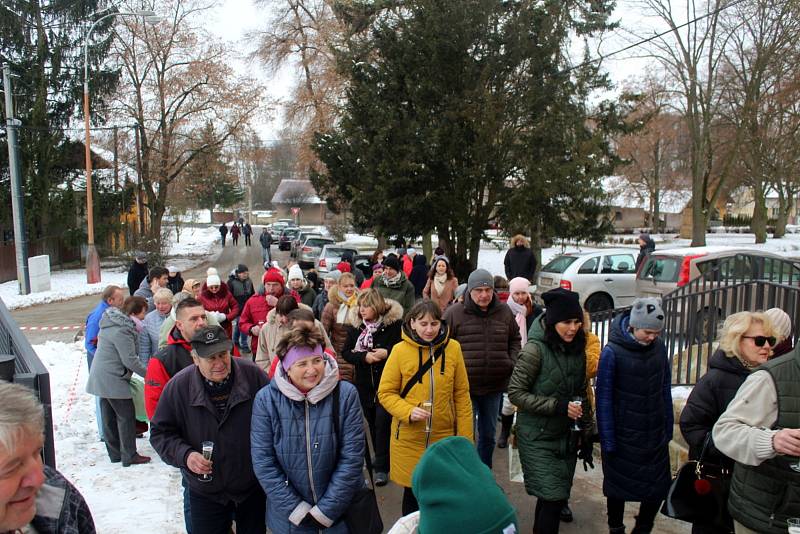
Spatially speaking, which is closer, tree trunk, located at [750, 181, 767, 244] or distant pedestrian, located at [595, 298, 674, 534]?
distant pedestrian, located at [595, 298, 674, 534]

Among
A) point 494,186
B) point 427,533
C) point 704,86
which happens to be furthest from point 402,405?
point 704,86

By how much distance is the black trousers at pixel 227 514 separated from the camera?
11.7ft

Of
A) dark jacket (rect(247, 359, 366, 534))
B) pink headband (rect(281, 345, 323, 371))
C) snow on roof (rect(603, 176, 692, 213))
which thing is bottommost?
dark jacket (rect(247, 359, 366, 534))

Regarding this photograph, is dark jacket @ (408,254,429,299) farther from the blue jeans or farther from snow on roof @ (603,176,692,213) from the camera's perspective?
snow on roof @ (603,176,692,213)

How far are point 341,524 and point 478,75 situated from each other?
1580 cm

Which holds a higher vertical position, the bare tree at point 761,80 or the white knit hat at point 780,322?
the bare tree at point 761,80

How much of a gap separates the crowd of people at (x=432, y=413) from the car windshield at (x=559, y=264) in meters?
10.1

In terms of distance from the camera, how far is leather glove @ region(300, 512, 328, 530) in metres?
3.23

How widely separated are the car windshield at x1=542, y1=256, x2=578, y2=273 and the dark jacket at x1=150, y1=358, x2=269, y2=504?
491 inches

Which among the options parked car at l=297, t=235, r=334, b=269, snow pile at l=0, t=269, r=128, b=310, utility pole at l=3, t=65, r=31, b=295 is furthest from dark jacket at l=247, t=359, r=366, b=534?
parked car at l=297, t=235, r=334, b=269

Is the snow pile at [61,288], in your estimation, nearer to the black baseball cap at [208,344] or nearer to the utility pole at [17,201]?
the utility pole at [17,201]

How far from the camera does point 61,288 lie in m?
22.4

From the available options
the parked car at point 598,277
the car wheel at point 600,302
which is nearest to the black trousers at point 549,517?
the parked car at point 598,277

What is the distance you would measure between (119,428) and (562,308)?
4285mm
